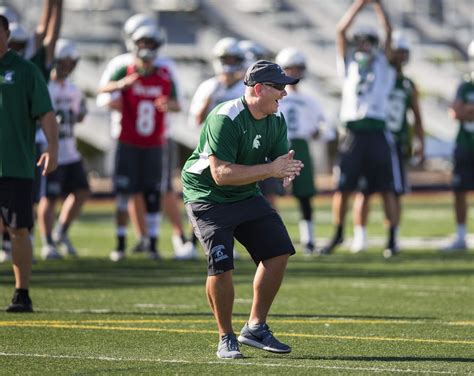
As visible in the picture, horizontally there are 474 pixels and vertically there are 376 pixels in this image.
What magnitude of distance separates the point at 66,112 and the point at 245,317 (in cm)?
623

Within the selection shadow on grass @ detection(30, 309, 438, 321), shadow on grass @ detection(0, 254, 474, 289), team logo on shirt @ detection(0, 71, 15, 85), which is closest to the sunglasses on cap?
shadow on grass @ detection(30, 309, 438, 321)

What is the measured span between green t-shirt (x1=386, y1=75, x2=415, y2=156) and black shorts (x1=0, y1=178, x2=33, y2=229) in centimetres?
742

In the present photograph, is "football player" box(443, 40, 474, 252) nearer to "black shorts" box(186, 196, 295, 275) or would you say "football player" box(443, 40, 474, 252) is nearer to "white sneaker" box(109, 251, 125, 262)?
"white sneaker" box(109, 251, 125, 262)

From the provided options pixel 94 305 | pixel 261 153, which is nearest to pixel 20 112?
pixel 94 305

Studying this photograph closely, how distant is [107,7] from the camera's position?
4384cm

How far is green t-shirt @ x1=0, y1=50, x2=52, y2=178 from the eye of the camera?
1032cm

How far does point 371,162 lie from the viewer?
16484 millimetres

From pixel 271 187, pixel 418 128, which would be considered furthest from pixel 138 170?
pixel 418 128

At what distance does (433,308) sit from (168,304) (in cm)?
196

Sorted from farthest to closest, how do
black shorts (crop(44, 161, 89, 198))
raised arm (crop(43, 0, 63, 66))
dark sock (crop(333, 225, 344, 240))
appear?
dark sock (crop(333, 225, 344, 240))
black shorts (crop(44, 161, 89, 198))
raised arm (crop(43, 0, 63, 66))

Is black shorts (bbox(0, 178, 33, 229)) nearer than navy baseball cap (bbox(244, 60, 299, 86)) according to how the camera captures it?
No

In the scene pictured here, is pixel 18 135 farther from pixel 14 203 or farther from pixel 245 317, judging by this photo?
pixel 245 317

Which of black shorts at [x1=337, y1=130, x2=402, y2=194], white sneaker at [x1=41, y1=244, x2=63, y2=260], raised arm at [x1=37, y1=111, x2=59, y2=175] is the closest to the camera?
raised arm at [x1=37, y1=111, x2=59, y2=175]

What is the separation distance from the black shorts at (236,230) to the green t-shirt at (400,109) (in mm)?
8592
